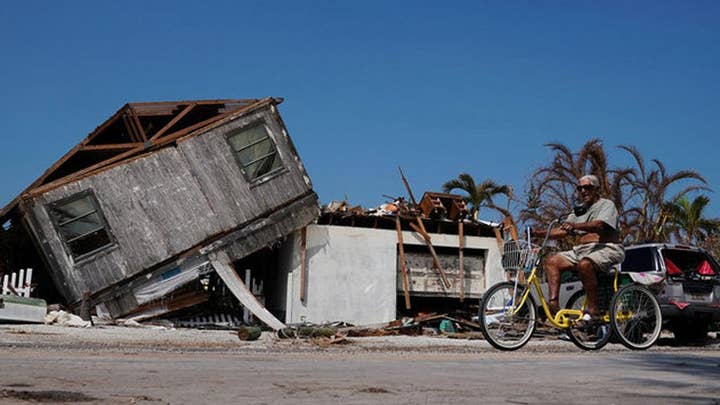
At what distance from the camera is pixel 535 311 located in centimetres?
975

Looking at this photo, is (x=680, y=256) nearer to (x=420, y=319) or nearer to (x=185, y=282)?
(x=420, y=319)

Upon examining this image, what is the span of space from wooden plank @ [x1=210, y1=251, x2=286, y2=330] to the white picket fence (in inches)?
191

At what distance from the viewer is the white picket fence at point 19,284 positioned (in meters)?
20.1

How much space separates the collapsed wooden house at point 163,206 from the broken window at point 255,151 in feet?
0.10

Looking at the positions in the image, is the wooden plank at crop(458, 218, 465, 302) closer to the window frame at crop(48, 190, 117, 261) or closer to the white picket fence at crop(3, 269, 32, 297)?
the window frame at crop(48, 190, 117, 261)

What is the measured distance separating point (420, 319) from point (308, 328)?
5.49 meters

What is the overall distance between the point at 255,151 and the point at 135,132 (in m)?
3.28

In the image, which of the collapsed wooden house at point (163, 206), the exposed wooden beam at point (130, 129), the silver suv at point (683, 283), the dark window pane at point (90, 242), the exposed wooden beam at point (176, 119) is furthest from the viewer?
the exposed wooden beam at point (176, 119)

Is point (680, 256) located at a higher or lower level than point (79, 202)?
lower

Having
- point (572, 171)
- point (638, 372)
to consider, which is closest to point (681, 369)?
point (638, 372)

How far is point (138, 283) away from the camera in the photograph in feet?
65.1

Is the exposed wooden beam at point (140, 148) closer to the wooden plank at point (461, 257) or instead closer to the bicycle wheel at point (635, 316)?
the wooden plank at point (461, 257)

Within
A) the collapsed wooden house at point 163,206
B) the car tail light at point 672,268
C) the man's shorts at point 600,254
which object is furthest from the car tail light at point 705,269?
the collapsed wooden house at point 163,206

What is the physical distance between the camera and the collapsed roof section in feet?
65.2
